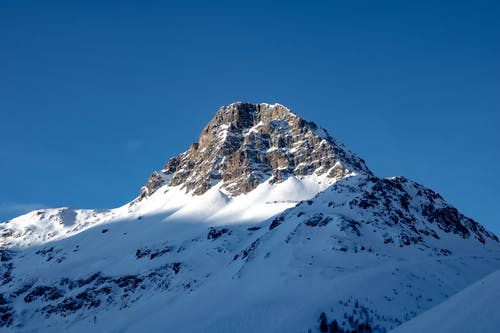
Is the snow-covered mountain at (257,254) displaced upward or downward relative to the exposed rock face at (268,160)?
downward

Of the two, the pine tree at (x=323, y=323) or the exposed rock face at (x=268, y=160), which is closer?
the pine tree at (x=323, y=323)

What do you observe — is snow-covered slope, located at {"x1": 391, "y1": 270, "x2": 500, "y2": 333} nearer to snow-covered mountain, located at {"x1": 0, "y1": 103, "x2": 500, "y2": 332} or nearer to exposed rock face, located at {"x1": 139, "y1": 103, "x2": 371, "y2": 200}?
snow-covered mountain, located at {"x1": 0, "y1": 103, "x2": 500, "y2": 332}

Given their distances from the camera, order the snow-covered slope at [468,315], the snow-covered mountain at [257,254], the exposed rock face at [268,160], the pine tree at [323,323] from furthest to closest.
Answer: the exposed rock face at [268,160] < the snow-covered mountain at [257,254] < the pine tree at [323,323] < the snow-covered slope at [468,315]

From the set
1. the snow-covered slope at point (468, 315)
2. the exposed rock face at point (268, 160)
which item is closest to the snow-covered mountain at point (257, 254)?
the exposed rock face at point (268, 160)

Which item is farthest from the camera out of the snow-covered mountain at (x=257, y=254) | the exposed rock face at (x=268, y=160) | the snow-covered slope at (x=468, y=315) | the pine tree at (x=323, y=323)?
the exposed rock face at (x=268, y=160)

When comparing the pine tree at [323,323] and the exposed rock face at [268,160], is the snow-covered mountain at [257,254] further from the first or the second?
the exposed rock face at [268,160]

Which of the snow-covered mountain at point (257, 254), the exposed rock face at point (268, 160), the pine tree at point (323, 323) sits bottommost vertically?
the pine tree at point (323, 323)

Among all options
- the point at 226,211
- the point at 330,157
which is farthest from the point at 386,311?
the point at 330,157
